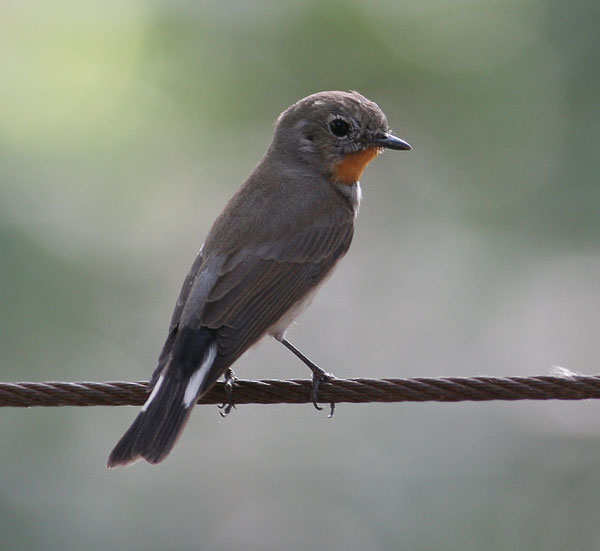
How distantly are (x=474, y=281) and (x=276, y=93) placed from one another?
7.26 feet

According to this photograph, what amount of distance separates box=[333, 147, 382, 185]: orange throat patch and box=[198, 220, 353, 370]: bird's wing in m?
0.29

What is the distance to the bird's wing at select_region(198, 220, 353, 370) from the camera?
5375 millimetres

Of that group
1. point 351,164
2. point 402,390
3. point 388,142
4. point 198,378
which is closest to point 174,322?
point 198,378

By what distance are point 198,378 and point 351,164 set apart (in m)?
1.96

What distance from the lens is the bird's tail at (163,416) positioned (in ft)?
16.0

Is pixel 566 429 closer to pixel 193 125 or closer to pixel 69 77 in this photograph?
pixel 193 125

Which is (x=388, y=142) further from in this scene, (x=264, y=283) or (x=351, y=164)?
(x=264, y=283)

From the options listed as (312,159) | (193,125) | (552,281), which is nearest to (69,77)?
(193,125)

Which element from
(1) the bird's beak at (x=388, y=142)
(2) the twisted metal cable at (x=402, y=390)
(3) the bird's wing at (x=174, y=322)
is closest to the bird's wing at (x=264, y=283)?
(3) the bird's wing at (x=174, y=322)

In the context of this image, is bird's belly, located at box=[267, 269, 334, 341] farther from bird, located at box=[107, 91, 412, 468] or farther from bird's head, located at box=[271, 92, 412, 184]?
bird's head, located at box=[271, 92, 412, 184]

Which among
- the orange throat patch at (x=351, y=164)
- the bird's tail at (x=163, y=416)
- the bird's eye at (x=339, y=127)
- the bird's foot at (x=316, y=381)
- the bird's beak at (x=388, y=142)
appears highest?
the bird's eye at (x=339, y=127)

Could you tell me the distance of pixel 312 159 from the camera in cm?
664

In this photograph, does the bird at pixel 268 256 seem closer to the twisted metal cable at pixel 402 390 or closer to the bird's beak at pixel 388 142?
the bird's beak at pixel 388 142

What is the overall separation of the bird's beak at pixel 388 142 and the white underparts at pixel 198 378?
1.84m
